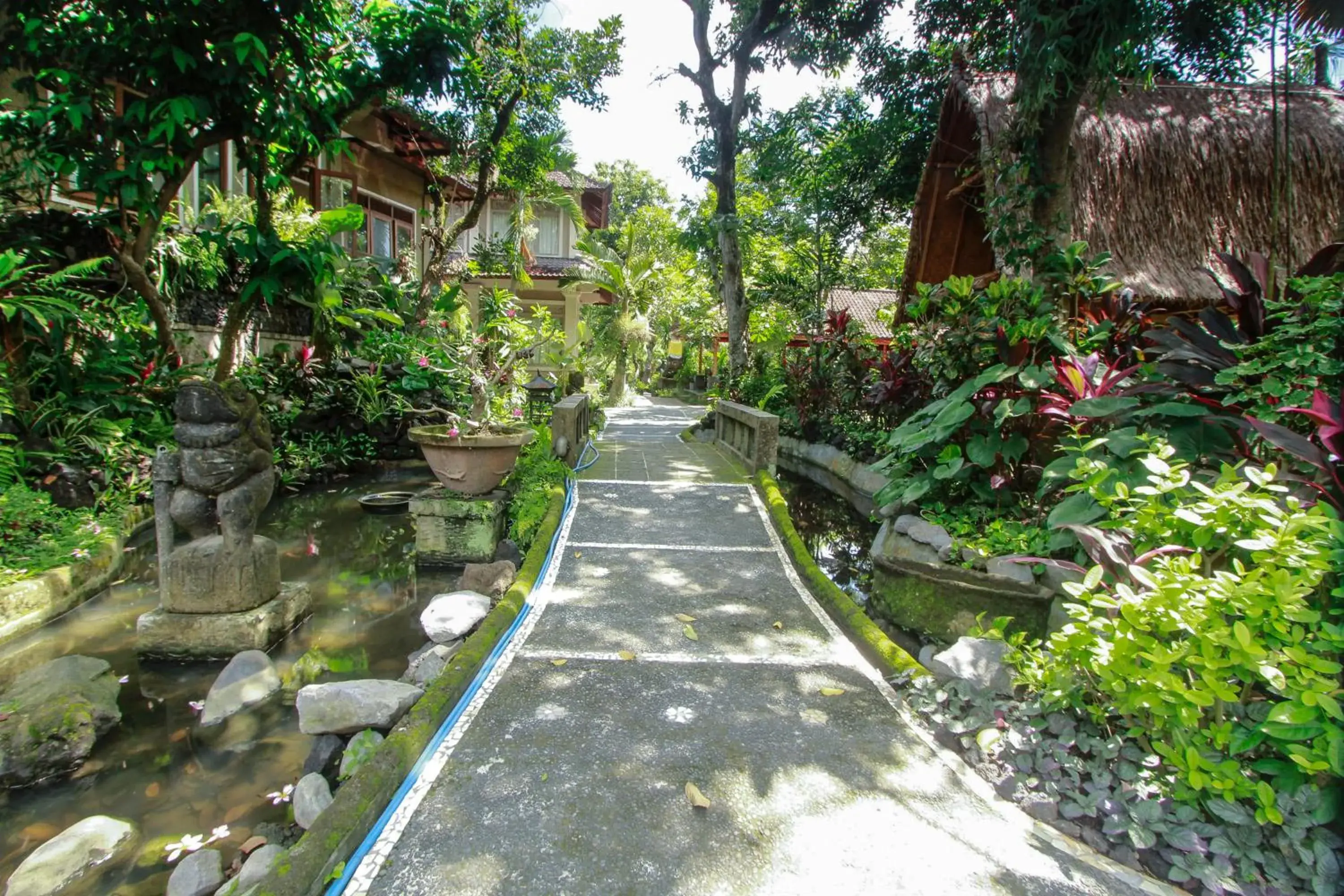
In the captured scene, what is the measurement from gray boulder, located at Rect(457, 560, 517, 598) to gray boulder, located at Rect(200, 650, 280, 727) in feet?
4.55

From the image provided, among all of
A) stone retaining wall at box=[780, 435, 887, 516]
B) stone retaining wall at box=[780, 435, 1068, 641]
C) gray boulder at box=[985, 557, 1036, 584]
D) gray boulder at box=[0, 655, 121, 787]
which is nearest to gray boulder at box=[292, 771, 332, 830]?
gray boulder at box=[0, 655, 121, 787]

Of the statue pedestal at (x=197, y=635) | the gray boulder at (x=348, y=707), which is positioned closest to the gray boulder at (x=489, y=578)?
the statue pedestal at (x=197, y=635)

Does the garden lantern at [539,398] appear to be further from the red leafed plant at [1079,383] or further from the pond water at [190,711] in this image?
the red leafed plant at [1079,383]

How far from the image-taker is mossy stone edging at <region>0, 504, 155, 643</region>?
435 cm

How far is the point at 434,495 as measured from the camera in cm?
585

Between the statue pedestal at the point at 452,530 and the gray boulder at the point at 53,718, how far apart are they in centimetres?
235

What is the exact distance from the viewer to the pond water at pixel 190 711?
114 inches

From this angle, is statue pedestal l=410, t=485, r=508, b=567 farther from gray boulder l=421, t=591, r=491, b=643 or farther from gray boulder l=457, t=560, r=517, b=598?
gray boulder l=421, t=591, r=491, b=643

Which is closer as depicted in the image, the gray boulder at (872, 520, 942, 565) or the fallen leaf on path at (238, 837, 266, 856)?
the fallen leaf on path at (238, 837, 266, 856)

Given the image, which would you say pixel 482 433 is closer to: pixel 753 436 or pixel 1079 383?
pixel 753 436

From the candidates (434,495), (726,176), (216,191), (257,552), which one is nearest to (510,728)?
(257,552)

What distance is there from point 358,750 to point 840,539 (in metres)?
5.31

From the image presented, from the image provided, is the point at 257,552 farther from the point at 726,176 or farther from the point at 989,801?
the point at 726,176

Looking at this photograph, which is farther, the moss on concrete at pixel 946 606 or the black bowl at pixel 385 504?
the black bowl at pixel 385 504
